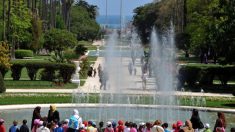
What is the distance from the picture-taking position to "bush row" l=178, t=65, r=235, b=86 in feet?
136

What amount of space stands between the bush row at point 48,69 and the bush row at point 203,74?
24.0 ft

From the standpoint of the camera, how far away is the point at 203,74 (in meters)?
41.7

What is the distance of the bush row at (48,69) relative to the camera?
1628 inches

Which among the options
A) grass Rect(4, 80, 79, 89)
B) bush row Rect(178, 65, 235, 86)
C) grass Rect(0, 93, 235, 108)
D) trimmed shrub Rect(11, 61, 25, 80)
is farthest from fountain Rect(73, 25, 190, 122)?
trimmed shrub Rect(11, 61, 25, 80)

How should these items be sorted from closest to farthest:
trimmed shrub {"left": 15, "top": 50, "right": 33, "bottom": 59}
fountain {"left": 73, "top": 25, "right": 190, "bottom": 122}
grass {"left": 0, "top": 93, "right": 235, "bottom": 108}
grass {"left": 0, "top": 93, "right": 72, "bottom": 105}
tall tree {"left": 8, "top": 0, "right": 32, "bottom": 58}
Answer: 1. fountain {"left": 73, "top": 25, "right": 190, "bottom": 122}
2. grass {"left": 0, "top": 93, "right": 72, "bottom": 105}
3. grass {"left": 0, "top": 93, "right": 235, "bottom": 108}
4. trimmed shrub {"left": 15, "top": 50, "right": 33, "bottom": 59}
5. tall tree {"left": 8, "top": 0, "right": 32, "bottom": 58}

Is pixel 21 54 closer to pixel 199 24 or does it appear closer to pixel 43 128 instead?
pixel 199 24

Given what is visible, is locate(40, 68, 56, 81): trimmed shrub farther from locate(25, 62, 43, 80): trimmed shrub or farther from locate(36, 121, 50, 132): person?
locate(36, 121, 50, 132): person

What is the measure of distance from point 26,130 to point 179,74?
87.0 feet

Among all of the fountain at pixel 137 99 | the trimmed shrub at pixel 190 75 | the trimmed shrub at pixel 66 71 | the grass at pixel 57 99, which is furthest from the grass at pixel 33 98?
the trimmed shrub at pixel 190 75

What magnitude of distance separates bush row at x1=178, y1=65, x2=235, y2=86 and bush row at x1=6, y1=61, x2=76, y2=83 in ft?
24.0

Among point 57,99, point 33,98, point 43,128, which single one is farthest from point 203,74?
point 43,128

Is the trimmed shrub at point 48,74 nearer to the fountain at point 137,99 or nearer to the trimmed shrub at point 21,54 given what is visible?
the fountain at point 137,99

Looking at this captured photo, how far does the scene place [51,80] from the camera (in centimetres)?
4162

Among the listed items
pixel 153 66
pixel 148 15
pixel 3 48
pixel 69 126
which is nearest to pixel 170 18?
pixel 148 15
